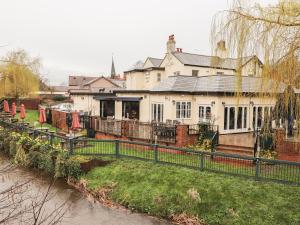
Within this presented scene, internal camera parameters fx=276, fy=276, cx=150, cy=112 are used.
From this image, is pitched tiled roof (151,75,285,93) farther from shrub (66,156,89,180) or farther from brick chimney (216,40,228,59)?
shrub (66,156,89,180)

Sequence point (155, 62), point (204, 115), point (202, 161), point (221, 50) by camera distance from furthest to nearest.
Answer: point (155, 62) < point (204, 115) < point (202, 161) < point (221, 50)

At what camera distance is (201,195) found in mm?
11211

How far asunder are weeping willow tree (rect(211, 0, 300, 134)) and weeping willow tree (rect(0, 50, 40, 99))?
110ft

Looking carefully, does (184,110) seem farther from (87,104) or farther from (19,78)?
(19,78)

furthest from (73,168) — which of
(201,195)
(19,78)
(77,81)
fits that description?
(77,81)

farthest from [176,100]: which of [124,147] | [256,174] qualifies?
[256,174]

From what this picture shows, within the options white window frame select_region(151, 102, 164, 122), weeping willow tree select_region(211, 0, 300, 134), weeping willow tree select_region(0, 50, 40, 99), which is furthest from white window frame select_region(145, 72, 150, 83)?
weeping willow tree select_region(211, 0, 300, 134)

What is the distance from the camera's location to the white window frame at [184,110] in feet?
69.6

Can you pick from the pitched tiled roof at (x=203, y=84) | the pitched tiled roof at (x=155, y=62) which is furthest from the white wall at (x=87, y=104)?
the pitched tiled roof at (x=155, y=62)

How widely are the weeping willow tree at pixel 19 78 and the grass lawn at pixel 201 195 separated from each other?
28872 millimetres

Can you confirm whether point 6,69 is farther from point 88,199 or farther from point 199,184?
point 199,184

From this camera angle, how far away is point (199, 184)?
11.9 meters

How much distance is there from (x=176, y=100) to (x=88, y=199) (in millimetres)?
10896

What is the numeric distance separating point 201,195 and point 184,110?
35.4ft
